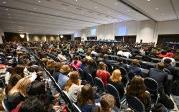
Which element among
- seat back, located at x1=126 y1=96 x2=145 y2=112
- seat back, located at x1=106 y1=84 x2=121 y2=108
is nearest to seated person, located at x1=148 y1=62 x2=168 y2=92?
seat back, located at x1=106 y1=84 x2=121 y2=108

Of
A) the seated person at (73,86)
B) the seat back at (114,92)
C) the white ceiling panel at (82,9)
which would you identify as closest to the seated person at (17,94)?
the seated person at (73,86)

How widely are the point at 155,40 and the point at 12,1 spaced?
1658 cm

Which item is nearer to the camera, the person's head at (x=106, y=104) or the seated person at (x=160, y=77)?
the person's head at (x=106, y=104)

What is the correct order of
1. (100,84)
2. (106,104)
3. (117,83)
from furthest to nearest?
(100,84), (117,83), (106,104)

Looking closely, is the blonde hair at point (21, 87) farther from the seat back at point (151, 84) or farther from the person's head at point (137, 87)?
the seat back at point (151, 84)

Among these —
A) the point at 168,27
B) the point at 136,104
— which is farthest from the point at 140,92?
the point at 168,27

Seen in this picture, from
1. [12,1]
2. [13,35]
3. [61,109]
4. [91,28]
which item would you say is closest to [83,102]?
[61,109]

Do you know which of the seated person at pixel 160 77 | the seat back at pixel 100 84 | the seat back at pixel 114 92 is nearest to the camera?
the seat back at pixel 114 92

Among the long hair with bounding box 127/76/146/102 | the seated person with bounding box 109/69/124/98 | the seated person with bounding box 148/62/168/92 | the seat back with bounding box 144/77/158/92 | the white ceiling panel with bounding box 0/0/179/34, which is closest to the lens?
the long hair with bounding box 127/76/146/102

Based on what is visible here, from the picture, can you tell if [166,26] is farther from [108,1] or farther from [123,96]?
[123,96]

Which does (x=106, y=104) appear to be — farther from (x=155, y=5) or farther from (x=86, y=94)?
(x=155, y=5)

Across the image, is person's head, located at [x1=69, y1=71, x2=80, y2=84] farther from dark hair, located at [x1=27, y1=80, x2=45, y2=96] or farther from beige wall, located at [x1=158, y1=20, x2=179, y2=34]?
beige wall, located at [x1=158, y1=20, x2=179, y2=34]

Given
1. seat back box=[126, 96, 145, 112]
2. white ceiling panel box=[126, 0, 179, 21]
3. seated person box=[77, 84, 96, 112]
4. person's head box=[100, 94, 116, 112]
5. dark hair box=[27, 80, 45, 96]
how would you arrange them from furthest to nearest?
white ceiling panel box=[126, 0, 179, 21] < seat back box=[126, 96, 145, 112] < seated person box=[77, 84, 96, 112] < dark hair box=[27, 80, 45, 96] < person's head box=[100, 94, 116, 112]

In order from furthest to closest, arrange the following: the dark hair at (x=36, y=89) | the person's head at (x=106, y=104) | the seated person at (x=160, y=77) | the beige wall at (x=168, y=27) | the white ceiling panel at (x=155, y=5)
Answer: the beige wall at (x=168, y=27) < the white ceiling panel at (x=155, y=5) < the seated person at (x=160, y=77) < the dark hair at (x=36, y=89) < the person's head at (x=106, y=104)
